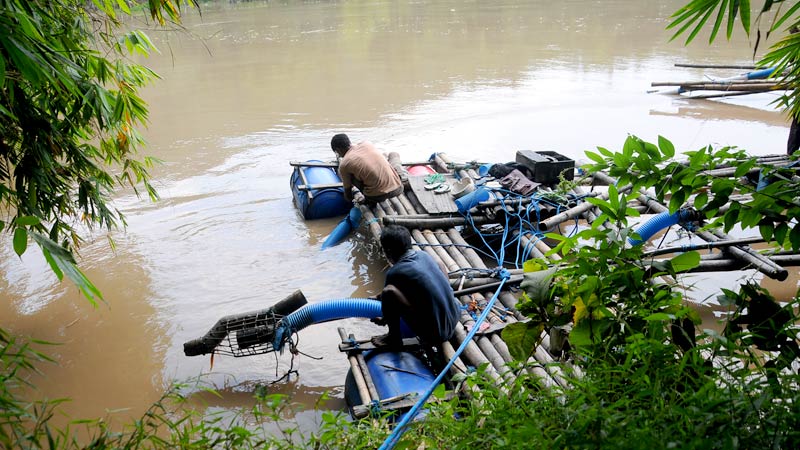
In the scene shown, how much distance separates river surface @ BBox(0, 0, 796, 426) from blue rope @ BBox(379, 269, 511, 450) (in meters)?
1.21

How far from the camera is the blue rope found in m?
2.43

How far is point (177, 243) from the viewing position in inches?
272

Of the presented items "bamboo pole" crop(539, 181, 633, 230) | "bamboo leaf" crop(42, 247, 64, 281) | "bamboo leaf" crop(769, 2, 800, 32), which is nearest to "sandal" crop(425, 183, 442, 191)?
"bamboo pole" crop(539, 181, 633, 230)

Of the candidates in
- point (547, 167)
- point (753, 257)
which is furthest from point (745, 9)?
point (547, 167)

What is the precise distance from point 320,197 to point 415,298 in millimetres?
3585

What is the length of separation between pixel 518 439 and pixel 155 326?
4517 mm

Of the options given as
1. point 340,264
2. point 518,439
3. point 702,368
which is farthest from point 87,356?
point 702,368

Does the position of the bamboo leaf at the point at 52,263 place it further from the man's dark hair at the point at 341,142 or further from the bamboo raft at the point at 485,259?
the man's dark hair at the point at 341,142

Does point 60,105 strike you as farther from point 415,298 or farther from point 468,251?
point 468,251

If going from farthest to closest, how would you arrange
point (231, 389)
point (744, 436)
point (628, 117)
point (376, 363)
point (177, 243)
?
1. point (628, 117)
2. point (177, 243)
3. point (231, 389)
4. point (376, 363)
5. point (744, 436)

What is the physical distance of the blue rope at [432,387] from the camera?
243 centimetres

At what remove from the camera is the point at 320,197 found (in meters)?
7.13

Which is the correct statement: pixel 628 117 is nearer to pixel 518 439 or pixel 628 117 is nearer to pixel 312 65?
pixel 312 65

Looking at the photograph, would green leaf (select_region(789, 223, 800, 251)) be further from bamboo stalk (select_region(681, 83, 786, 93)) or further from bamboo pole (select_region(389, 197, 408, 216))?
bamboo stalk (select_region(681, 83, 786, 93))
